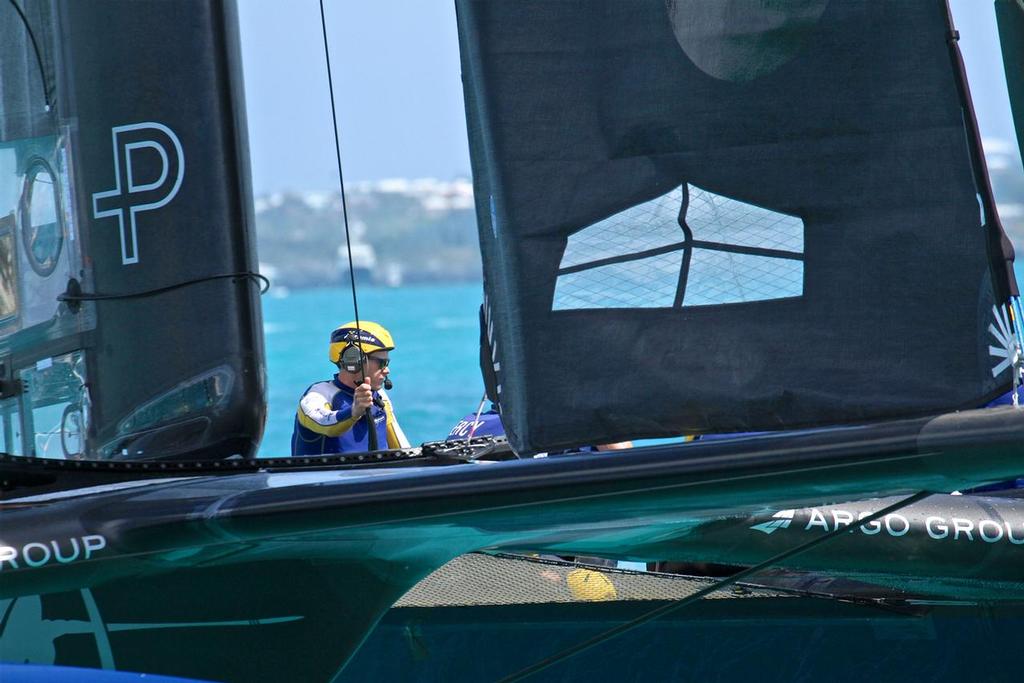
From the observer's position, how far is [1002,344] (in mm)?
2453

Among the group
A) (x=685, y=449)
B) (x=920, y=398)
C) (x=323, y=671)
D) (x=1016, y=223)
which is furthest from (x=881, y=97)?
(x=1016, y=223)

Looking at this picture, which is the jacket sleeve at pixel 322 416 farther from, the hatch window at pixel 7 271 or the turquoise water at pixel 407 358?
the hatch window at pixel 7 271

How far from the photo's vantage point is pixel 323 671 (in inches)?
96.7

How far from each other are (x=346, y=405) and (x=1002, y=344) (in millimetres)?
2656

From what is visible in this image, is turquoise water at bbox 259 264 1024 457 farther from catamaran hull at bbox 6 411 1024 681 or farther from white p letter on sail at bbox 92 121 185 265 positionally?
catamaran hull at bbox 6 411 1024 681

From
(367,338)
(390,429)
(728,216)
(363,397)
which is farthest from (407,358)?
(728,216)

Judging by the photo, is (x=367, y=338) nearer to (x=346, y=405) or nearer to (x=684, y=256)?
(x=346, y=405)

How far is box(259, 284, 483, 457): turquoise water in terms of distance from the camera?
18.3 metres

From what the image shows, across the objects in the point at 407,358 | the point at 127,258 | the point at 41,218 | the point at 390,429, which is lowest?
the point at 407,358

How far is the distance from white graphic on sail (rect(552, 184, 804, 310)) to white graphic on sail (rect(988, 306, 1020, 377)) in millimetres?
324

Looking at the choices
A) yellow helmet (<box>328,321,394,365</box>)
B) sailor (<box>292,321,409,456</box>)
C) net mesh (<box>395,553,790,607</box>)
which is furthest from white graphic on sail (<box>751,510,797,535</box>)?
yellow helmet (<box>328,321,394,365</box>)

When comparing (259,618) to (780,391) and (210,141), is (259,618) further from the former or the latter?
(210,141)

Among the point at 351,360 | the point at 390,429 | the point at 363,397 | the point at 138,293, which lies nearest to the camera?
the point at 138,293

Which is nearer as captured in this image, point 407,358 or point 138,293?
point 138,293
